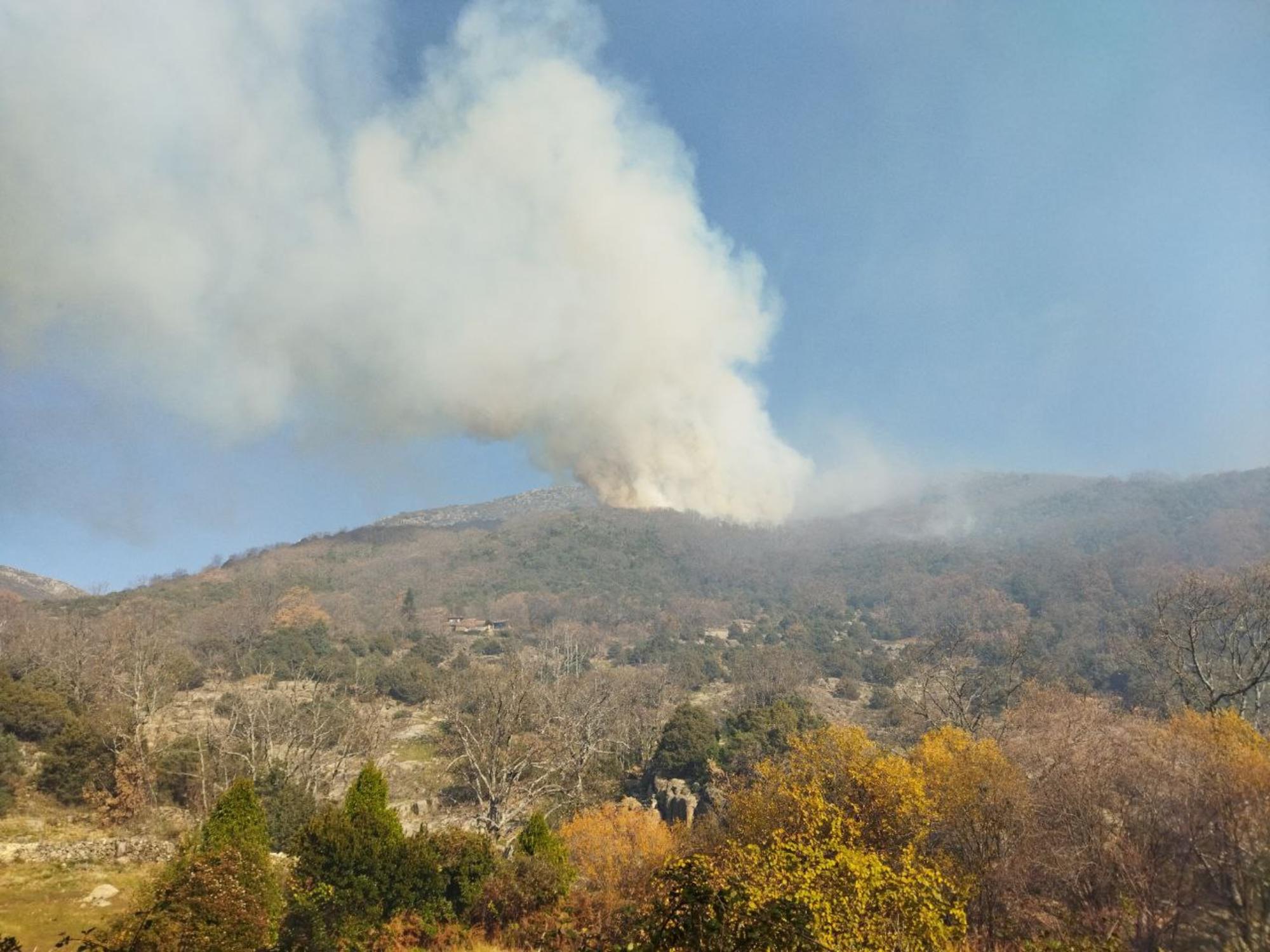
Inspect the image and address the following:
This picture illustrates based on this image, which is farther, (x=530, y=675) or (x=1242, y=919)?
(x=530, y=675)

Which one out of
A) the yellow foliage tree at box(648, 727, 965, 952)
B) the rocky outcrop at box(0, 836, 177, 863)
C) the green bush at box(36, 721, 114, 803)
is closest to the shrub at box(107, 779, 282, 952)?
the yellow foliage tree at box(648, 727, 965, 952)

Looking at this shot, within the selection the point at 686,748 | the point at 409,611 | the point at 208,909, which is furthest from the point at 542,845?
the point at 409,611

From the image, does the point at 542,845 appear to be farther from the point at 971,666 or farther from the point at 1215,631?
the point at 971,666

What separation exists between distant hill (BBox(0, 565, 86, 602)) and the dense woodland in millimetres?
59277

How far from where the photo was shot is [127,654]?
4947 cm

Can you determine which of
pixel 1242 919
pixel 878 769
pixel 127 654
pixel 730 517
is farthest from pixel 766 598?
pixel 1242 919

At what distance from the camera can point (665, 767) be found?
4275 centimetres

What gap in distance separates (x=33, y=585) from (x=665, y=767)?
176 meters

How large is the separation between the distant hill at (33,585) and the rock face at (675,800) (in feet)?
474

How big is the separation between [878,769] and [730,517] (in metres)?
166

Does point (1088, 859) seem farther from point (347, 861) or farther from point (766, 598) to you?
point (766, 598)

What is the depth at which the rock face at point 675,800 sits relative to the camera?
122 feet

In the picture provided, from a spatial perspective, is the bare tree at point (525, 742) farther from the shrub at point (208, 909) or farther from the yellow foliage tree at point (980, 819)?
the yellow foliage tree at point (980, 819)

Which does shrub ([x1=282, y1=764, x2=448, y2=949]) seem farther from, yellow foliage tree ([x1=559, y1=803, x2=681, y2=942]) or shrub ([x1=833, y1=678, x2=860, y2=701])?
shrub ([x1=833, y1=678, x2=860, y2=701])
